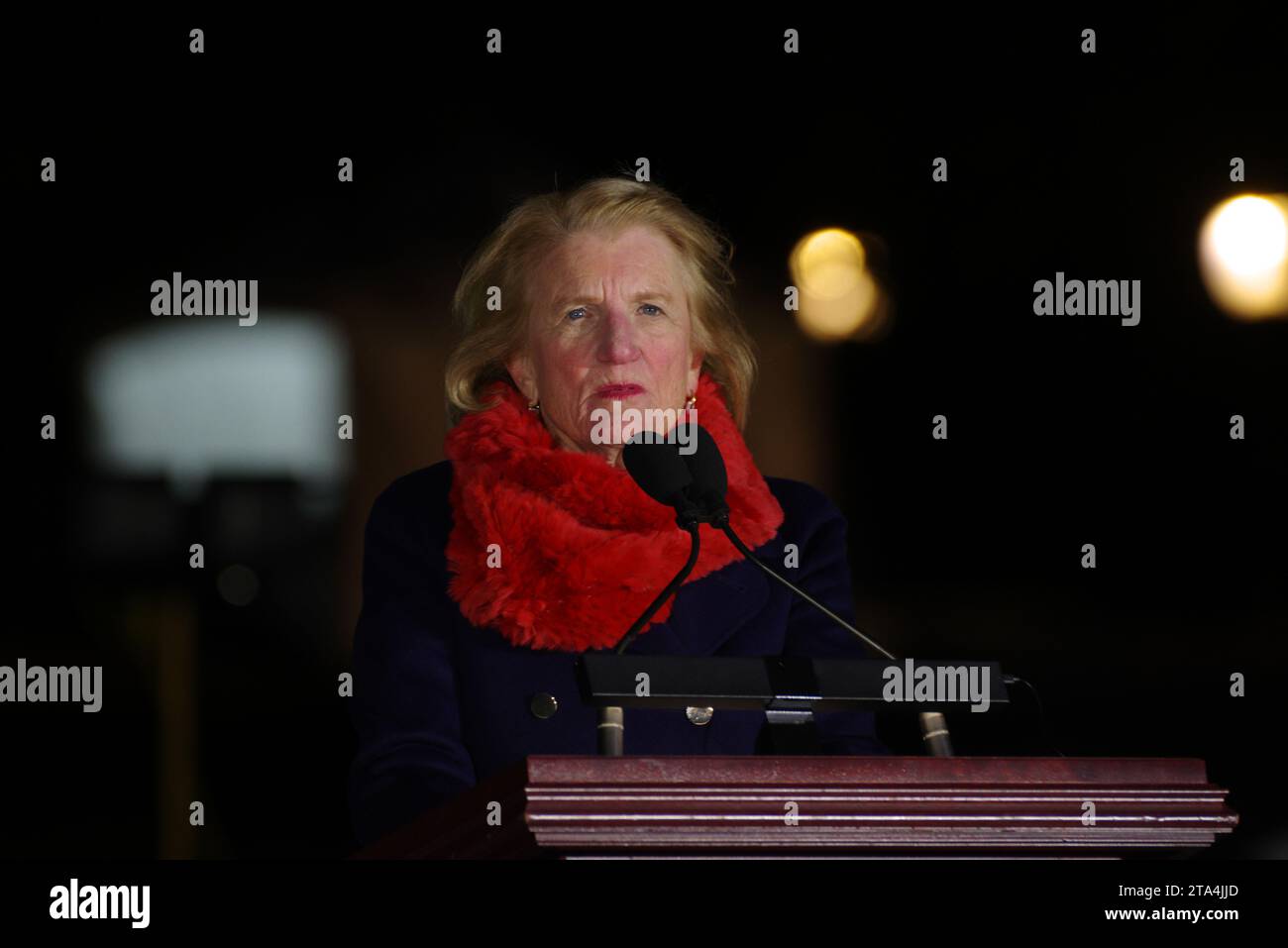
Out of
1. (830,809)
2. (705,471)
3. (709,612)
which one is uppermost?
(705,471)

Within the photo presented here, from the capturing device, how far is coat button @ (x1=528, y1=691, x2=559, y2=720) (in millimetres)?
1870

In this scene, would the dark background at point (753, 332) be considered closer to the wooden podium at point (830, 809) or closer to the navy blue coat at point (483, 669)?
the navy blue coat at point (483, 669)

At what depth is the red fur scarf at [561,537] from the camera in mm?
2016

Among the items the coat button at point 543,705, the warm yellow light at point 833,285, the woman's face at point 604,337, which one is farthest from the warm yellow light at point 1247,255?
the coat button at point 543,705

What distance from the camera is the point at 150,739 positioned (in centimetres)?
265

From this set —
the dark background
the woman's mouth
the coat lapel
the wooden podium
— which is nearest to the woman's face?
the woman's mouth

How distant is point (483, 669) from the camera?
6.61 feet

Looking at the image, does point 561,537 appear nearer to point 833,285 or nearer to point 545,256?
point 545,256

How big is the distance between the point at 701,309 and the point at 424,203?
0.68 metres

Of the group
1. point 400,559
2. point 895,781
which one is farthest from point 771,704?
point 400,559

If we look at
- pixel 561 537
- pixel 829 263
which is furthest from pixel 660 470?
Result: pixel 829 263

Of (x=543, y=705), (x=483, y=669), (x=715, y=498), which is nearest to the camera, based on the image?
(x=715, y=498)

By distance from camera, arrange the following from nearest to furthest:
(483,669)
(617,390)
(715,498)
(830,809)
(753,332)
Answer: (830,809) → (715,498) → (483,669) → (617,390) → (753,332)

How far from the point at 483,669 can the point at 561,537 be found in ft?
0.56
